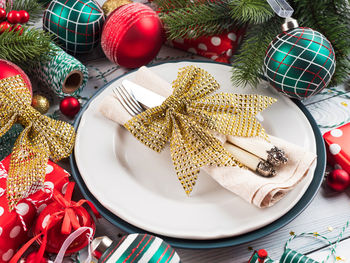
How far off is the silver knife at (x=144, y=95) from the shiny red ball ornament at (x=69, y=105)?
0.12 meters

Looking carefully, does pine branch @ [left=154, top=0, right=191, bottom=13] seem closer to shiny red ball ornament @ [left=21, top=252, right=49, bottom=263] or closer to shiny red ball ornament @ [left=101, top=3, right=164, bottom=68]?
shiny red ball ornament @ [left=101, top=3, right=164, bottom=68]

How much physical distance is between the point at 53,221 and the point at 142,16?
0.46 metres

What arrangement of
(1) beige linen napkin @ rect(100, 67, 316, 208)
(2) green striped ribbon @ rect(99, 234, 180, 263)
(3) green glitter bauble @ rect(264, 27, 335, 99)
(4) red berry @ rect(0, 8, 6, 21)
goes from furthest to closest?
(4) red berry @ rect(0, 8, 6, 21), (3) green glitter bauble @ rect(264, 27, 335, 99), (1) beige linen napkin @ rect(100, 67, 316, 208), (2) green striped ribbon @ rect(99, 234, 180, 263)

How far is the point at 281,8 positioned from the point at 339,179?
1.09 feet

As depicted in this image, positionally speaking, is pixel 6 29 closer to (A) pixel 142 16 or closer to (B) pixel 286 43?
(A) pixel 142 16

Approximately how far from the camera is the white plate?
1.85 ft

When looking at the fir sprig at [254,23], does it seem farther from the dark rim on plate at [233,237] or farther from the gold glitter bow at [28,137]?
the gold glitter bow at [28,137]

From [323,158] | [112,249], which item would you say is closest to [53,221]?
[112,249]

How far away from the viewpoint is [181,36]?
0.85 m

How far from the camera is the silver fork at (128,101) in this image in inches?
27.5

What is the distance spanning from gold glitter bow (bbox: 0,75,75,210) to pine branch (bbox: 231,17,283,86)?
0.34 meters

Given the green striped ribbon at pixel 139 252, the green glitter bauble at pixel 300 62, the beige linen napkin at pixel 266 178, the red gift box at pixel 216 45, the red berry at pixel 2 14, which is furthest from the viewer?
the red gift box at pixel 216 45

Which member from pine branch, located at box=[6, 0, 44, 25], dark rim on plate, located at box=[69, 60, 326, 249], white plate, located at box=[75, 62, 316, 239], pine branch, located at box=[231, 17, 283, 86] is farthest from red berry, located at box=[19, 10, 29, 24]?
pine branch, located at box=[231, 17, 283, 86]

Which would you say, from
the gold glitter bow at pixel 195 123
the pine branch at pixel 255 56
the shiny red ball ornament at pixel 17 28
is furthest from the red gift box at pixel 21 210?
the pine branch at pixel 255 56
